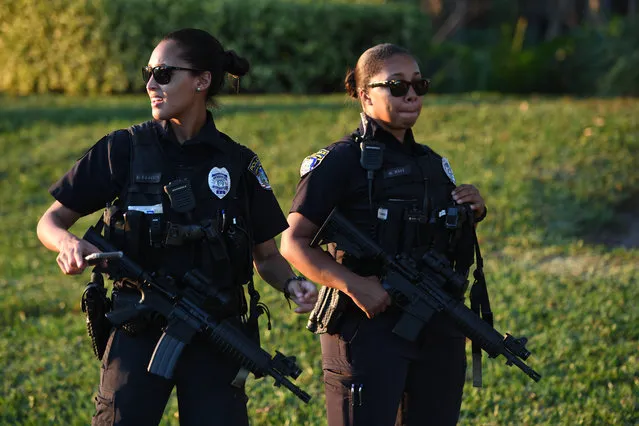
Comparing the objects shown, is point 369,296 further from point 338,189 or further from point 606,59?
point 606,59

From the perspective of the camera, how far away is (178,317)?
3.71 m

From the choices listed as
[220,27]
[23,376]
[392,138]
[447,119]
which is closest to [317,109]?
[447,119]

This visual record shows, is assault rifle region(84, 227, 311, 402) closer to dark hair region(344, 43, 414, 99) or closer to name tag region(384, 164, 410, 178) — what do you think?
name tag region(384, 164, 410, 178)

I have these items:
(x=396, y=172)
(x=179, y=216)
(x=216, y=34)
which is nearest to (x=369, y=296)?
(x=396, y=172)

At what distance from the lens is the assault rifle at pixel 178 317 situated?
3654 mm

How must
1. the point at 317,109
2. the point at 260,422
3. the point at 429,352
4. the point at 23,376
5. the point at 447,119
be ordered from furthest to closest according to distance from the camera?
the point at 317,109, the point at 447,119, the point at 23,376, the point at 260,422, the point at 429,352

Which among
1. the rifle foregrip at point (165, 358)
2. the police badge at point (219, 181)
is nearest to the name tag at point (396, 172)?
the police badge at point (219, 181)

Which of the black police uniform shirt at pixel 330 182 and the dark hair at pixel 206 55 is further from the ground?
the dark hair at pixel 206 55

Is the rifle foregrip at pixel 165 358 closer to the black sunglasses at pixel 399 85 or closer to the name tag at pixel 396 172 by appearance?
the name tag at pixel 396 172

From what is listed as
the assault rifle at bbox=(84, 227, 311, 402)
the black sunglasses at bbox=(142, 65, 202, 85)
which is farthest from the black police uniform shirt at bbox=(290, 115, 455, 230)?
the black sunglasses at bbox=(142, 65, 202, 85)

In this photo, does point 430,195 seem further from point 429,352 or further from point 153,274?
point 153,274

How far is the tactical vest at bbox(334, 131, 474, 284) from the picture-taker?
4043 mm

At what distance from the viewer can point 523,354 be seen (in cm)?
405

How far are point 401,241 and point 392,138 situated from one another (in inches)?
17.2
